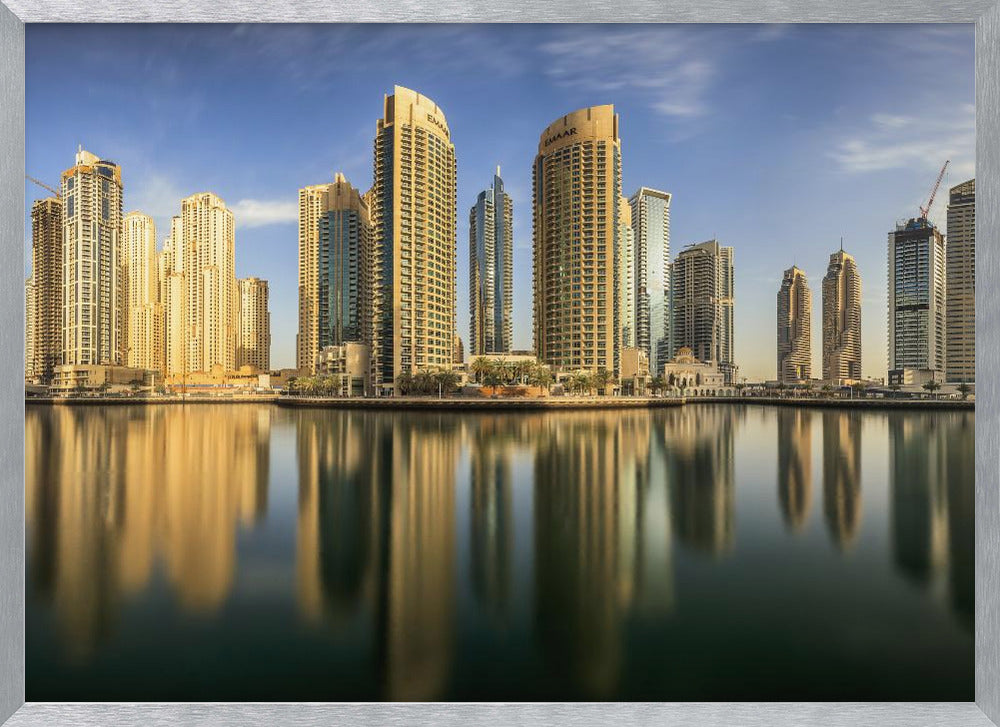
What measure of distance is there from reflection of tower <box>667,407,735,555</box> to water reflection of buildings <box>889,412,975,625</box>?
1.23m

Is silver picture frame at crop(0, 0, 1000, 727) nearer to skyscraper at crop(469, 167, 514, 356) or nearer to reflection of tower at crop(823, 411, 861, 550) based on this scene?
reflection of tower at crop(823, 411, 861, 550)

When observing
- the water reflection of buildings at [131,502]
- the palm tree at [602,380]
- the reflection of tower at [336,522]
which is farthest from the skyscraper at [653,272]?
the water reflection of buildings at [131,502]

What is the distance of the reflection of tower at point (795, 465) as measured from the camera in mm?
4461

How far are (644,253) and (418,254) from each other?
3001 millimetres

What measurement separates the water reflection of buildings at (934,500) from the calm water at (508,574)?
0.09 feet

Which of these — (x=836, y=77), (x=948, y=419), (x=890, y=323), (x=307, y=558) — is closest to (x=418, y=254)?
(x=307, y=558)

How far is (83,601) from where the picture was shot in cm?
304

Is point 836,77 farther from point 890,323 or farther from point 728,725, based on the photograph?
point 728,725

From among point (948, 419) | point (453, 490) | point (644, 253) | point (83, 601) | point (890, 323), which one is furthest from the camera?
point (644, 253)

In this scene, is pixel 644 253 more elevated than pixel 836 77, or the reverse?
pixel 836 77

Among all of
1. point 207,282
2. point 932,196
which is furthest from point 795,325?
point 207,282

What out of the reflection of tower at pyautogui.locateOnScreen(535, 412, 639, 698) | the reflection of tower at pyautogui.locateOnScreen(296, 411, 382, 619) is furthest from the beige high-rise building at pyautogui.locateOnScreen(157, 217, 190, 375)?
the reflection of tower at pyautogui.locateOnScreen(535, 412, 639, 698)

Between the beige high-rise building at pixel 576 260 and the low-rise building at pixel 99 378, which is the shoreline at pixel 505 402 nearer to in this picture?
the low-rise building at pixel 99 378

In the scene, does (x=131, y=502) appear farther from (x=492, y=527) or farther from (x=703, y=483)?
(x=703, y=483)
